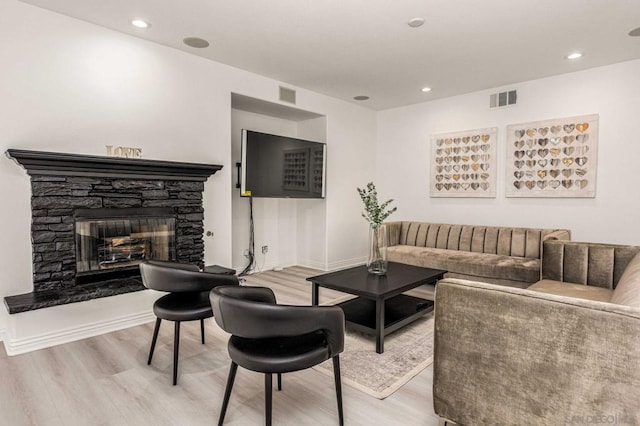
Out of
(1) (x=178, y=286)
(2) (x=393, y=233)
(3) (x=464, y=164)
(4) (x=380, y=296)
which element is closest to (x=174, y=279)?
(1) (x=178, y=286)

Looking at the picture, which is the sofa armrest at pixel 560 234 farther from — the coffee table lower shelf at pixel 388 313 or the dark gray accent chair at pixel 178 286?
the dark gray accent chair at pixel 178 286

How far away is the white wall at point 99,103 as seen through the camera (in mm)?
2703

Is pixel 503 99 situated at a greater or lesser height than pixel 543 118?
greater

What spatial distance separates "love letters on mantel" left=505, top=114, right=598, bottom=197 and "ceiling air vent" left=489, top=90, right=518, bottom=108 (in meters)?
0.33

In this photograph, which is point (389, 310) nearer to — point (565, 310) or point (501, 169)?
point (565, 310)

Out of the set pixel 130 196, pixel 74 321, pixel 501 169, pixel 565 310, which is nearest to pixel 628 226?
pixel 501 169

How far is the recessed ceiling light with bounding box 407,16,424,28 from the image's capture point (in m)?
2.96

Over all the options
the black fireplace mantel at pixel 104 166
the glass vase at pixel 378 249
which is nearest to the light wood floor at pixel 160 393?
the glass vase at pixel 378 249

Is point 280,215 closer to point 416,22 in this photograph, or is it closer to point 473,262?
point 473,262

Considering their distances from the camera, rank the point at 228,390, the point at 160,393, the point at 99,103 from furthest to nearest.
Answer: the point at 99,103, the point at 160,393, the point at 228,390

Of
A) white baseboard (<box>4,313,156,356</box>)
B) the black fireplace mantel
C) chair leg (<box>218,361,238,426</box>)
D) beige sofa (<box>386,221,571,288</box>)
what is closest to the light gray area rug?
chair leg (<box>218,361,238,426</box>)

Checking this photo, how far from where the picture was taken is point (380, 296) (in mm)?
2537

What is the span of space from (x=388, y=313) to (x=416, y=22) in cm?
255

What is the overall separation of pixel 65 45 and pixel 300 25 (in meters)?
2.01
